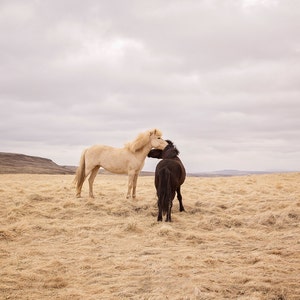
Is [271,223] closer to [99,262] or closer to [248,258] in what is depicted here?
[248,258]

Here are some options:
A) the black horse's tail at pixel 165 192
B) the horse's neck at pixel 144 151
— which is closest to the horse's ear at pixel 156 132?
the horse's neck at pixel 144 151

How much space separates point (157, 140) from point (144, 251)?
5.77 m

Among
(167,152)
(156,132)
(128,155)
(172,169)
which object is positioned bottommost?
(172,169)

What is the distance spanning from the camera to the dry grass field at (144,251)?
446 cm

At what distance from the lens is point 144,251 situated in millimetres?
6359

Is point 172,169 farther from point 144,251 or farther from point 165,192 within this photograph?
point 144,251

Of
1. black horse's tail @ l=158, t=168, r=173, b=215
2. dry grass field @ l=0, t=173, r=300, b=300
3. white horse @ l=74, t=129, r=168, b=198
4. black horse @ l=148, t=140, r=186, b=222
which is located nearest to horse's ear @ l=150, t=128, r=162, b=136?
white horse @ l=74, t=129, r=168, b=198

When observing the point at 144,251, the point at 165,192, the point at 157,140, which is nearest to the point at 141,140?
the point at 157,140

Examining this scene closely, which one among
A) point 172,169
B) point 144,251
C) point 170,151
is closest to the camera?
point 144,251

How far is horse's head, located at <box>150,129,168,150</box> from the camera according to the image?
11.6 metres

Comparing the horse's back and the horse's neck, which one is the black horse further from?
the horse's neck

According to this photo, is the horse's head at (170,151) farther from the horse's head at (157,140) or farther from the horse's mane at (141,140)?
the horse's mane at (141,140)

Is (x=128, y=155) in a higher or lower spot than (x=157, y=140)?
lower

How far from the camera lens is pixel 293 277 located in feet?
16.0
